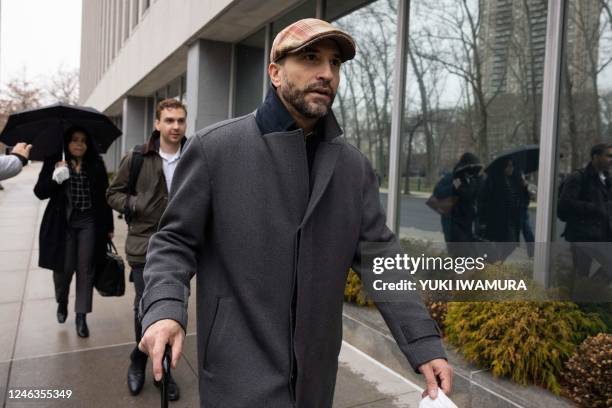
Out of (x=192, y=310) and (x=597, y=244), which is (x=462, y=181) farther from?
(x=192, y=310)

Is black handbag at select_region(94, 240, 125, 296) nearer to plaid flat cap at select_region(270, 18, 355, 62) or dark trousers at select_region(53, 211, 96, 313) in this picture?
dark trousers at select_region(53, 211, 96, 313)

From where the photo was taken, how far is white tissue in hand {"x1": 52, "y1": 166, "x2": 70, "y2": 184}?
15.5 feet

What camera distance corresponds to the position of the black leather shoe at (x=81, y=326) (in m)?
4.98

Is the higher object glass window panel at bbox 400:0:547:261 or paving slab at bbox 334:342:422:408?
glass window panel at bbox 400:0:547:261

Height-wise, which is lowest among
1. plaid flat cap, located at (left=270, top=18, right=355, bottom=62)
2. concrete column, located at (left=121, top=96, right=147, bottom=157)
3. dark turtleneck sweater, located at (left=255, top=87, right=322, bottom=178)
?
dark turtleneck sweater, located at (left=255, top=87, right=322, bottom=178)

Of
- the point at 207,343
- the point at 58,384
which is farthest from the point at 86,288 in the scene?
the point at 207,343

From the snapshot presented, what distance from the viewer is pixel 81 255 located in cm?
493

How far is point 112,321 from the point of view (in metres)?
5.53

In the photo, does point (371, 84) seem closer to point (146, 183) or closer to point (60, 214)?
point (146, 183)

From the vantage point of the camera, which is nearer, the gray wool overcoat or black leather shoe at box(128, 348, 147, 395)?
the gray wool overcoat

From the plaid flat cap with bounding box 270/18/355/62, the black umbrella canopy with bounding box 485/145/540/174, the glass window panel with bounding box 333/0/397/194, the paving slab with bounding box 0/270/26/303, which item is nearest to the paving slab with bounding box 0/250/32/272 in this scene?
A: the paving slab with bounding box 0/270/26/303

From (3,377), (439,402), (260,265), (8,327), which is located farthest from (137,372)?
(439,402)

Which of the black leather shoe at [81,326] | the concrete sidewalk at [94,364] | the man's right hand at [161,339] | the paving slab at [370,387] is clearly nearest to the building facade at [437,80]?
the paving slab at [370,387]

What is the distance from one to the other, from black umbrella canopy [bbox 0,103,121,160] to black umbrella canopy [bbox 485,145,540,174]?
380cm
